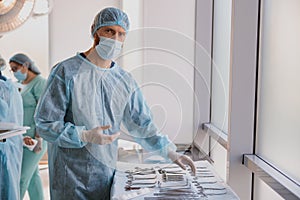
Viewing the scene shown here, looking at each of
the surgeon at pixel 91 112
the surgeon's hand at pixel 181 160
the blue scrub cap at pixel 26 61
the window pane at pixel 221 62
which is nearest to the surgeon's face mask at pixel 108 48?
the surgeon at pixel 91 112

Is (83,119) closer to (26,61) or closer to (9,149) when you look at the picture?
(9,149)

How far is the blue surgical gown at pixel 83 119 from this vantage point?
154 cm

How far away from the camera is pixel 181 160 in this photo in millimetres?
1634

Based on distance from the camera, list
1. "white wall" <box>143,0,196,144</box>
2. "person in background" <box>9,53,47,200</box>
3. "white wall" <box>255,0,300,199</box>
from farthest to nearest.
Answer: "person in background" <box>9,53,47,200</box>
"white wall" <box>143,0,196,144</box>
"white wall" <box>255,0,300,199</box>

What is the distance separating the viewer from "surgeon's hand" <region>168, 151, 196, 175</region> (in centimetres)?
162

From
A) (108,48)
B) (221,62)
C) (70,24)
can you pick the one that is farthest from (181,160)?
(70,24)

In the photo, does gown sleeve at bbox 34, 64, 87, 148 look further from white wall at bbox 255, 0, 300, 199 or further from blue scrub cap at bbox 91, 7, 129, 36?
white wall at bbox 255, 0, 300, 199

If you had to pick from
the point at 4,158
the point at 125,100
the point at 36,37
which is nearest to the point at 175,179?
the point at 125,100

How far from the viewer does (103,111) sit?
5.26 ft

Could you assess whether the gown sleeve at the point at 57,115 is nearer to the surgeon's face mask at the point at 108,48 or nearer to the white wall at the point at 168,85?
the surgeon's face mask at the point at 108,48

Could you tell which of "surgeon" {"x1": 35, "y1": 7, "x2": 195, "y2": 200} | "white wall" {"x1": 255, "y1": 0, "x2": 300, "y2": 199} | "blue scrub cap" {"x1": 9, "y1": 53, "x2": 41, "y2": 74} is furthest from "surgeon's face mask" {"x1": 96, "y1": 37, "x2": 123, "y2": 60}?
"blue scrub cap" {"x1": 9, "y1": 53, "x2": 41, "y2": 74}

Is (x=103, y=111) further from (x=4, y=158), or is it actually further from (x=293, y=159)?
(x=4, y=158)

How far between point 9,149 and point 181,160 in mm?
1174

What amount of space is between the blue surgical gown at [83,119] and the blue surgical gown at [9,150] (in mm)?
787
